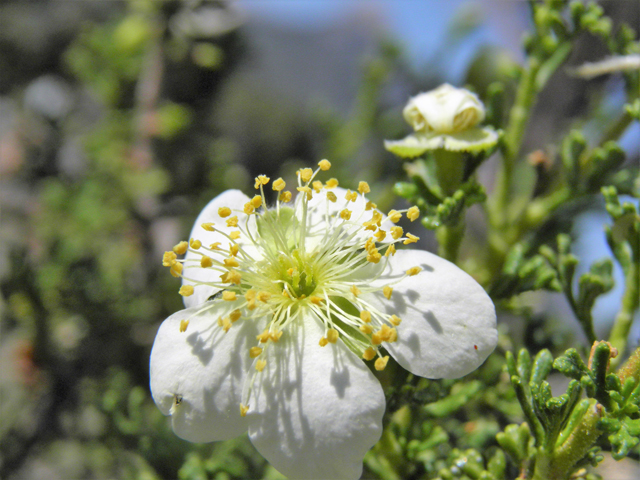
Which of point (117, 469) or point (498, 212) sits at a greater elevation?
point (498, 212)

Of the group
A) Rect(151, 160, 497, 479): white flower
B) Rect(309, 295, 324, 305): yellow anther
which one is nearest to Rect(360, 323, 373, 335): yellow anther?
Rect(151, 160, 497, 479): white flower

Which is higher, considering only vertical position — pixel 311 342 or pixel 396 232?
pixel 396 232

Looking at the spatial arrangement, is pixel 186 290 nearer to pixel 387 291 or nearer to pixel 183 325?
pixel 183 325

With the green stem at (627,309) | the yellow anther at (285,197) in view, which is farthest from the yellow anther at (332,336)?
the green stem at (627,309)

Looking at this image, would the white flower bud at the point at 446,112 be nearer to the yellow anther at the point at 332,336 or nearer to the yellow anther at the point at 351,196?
the yellow anther at the point at 351,196

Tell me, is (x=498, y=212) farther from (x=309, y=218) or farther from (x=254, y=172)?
(x=254, y=172)

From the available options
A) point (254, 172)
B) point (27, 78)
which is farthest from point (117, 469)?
point (27, 78)

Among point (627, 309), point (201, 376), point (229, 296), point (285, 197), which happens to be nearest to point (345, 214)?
point (285, 197)
